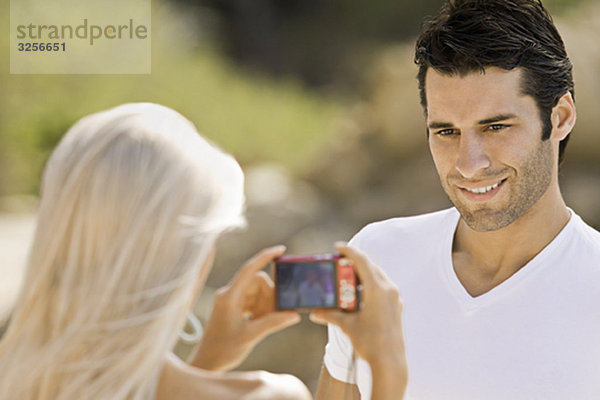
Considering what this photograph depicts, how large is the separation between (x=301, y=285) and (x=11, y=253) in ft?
20.0

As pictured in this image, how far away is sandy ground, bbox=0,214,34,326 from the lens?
6.16m

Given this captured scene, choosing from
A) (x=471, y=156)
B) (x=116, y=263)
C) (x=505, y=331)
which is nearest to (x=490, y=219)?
(x=471, y=156)

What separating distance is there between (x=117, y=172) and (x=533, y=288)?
3.93 ft

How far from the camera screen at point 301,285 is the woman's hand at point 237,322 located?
2 cm

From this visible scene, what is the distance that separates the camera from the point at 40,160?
971 cm

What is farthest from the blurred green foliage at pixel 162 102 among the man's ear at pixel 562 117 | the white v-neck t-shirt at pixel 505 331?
the white v-neck t-shirt at pixel 505 331

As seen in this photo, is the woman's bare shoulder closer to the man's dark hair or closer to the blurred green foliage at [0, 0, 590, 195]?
→ the man's dark hair

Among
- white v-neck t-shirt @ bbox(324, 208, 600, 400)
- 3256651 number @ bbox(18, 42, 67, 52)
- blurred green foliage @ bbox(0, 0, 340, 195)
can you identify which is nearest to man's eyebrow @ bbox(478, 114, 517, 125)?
white v-neck t-shirt @ bbox(324, 208, 600, 400)

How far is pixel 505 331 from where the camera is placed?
1.99m

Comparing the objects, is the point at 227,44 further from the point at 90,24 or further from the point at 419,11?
the point at 90,24

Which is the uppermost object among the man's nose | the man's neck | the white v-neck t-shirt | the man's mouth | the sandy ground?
the man's nose

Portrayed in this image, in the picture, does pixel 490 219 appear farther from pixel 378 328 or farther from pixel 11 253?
pixel 11 253

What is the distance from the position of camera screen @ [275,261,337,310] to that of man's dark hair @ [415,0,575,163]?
892 mm

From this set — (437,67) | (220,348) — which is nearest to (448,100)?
(437,67)
